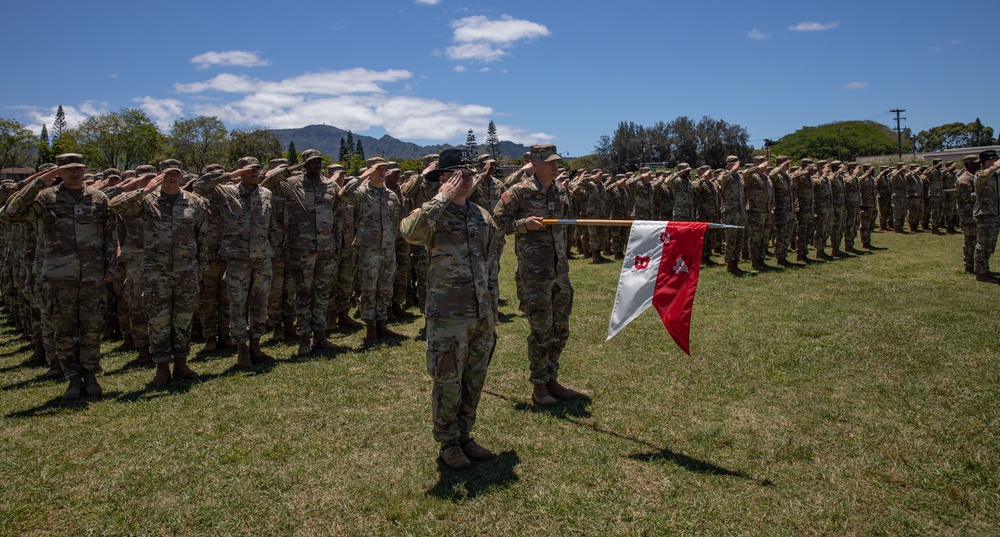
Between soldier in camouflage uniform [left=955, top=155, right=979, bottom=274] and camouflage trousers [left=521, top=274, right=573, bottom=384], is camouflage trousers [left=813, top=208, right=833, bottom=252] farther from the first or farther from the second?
camouflage trousers [left=521, top=274, right=573, bottom=384]

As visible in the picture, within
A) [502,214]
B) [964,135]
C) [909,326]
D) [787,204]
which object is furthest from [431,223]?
[964,135]

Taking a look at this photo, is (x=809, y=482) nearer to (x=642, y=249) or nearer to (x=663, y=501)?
(x=663, y=501)

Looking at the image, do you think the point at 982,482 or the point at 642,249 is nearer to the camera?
the point at 982,482

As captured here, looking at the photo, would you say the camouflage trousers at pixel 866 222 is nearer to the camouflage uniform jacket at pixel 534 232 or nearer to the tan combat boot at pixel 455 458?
the camouflage uniform jacket at pixel 534 232

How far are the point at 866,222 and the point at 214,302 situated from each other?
713 inches

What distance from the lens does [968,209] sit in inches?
504

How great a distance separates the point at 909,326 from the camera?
838cm

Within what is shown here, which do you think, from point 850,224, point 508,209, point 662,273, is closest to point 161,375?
point 508,209

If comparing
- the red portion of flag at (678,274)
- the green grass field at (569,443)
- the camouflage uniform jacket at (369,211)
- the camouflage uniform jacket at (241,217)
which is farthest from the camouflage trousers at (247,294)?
the red portion of flag at (678,274)

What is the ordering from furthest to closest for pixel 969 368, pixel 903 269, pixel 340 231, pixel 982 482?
1. pixel 903 269
2. pixel 340 231
3. pixel 969 368
4. pixel 982 482

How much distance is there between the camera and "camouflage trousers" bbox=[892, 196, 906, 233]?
21.1m

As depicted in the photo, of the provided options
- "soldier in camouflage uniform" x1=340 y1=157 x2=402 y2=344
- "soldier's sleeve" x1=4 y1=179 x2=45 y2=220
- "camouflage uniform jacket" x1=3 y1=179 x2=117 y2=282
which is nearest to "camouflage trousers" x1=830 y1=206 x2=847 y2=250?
"soldier in camouflage uniform" x1=340 y1=157 x2=402 y2=344

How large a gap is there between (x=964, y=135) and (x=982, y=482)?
358 ft

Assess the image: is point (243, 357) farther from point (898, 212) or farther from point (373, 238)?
point (898, 212)
